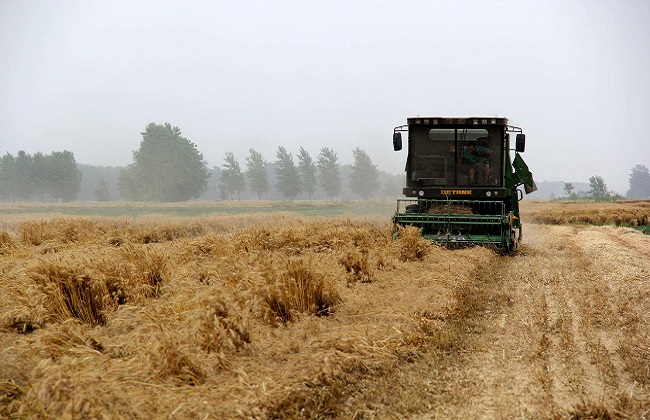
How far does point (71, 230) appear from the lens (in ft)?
50.9

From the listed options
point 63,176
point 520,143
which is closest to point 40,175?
point 63,176

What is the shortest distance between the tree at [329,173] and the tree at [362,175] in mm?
3471

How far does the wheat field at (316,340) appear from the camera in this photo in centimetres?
337

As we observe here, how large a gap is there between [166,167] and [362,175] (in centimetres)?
3679

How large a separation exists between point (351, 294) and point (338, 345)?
206 cm

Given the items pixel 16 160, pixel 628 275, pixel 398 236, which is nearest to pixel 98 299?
pixel 398 236

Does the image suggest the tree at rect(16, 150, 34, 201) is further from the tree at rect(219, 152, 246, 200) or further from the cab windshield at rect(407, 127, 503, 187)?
the cab windshield at rect(407, 127, 503, 187)

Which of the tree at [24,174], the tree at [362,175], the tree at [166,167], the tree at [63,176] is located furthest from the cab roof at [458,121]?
the tree at [24,174]

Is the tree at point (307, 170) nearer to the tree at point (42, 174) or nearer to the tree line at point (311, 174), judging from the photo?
the tree line at point (311, 174)

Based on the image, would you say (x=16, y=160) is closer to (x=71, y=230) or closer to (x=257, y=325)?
(x=71, y=230)

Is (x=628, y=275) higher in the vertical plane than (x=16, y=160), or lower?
lower

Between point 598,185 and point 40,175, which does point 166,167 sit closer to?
point 40,175

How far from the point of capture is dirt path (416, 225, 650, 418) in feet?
11.4

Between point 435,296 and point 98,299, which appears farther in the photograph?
point 435,296
